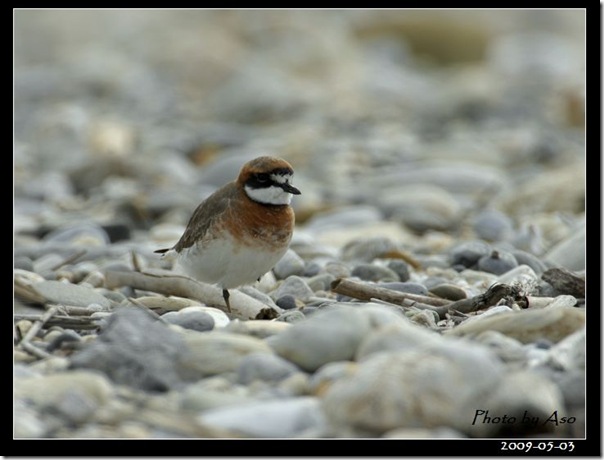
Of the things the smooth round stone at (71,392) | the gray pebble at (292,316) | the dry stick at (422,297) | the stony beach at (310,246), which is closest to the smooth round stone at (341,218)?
the stony beach at (310,246)

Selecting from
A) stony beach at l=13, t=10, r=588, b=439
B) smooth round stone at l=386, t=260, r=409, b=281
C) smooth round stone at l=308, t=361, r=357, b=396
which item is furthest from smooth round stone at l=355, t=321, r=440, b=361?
smooth round stone at l=386, t=260, r=409, b=281

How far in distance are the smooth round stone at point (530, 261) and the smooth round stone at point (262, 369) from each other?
11.5 feet

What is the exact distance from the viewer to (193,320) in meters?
6.31

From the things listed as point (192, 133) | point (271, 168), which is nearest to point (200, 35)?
point (192, 133)

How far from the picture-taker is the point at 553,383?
5.07m

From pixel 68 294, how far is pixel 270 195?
1.51 metres

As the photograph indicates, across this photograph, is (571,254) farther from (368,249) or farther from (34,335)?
(34,335)

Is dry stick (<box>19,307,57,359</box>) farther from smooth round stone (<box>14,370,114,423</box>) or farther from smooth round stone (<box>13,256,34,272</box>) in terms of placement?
smooth round stone (<box>13,256,34,272</box>)

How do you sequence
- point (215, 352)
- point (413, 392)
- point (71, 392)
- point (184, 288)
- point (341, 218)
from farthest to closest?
point (341, 218)
point (184, 288)
point (215, 352)
point (71, 392)
point (413, 392)

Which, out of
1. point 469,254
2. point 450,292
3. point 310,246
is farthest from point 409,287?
point 310,246

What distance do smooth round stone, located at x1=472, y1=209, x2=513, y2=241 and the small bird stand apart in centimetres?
406

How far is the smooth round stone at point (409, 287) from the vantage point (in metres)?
7.38

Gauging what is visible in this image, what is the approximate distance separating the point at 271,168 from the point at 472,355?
3.00 meters
